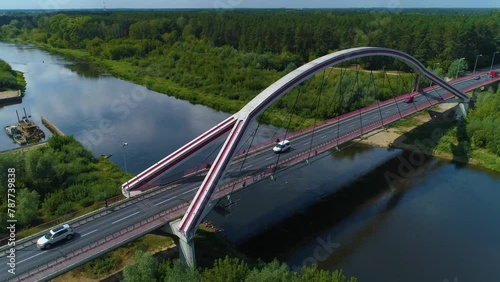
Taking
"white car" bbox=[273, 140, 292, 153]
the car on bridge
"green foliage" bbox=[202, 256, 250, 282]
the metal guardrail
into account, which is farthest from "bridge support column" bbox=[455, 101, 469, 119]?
"green foliage" bbox=[202, 256, 250, 282]

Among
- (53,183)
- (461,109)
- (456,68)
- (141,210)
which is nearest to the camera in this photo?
(141,210)

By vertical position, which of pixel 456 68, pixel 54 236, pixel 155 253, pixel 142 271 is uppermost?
pixel 456 68

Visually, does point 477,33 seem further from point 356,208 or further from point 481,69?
point 356,208

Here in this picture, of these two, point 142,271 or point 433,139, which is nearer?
point 142,271

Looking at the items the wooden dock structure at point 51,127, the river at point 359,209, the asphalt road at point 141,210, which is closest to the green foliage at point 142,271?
the asphalt road at point 141,210

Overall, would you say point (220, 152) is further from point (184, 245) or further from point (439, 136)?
point (439, 136)

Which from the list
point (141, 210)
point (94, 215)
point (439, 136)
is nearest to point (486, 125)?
point (439, 136)

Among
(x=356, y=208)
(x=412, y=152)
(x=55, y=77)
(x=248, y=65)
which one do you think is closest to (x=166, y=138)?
(x=356, y=208)
